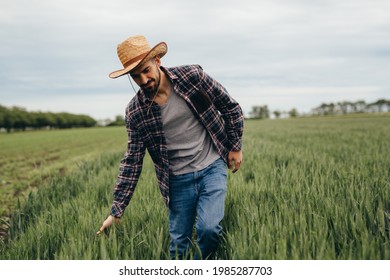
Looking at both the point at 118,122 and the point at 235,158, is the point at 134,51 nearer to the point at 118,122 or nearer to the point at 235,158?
the point at 235,158

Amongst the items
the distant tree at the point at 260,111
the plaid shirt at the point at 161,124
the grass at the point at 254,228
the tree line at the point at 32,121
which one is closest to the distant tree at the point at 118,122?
the tree line at the point at 32,121

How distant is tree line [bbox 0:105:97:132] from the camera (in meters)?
71.1

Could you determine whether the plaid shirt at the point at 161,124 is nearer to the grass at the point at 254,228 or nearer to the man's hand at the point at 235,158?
the man's hand at the point at 235,158

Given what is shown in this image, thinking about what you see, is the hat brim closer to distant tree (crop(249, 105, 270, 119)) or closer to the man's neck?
the man's neck

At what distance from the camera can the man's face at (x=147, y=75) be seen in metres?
2.08

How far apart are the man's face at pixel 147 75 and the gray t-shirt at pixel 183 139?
23cm

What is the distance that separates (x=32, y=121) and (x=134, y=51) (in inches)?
3517

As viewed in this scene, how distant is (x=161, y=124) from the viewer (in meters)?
2.36

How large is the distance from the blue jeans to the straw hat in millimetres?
853

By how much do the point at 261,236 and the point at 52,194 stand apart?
3.07m

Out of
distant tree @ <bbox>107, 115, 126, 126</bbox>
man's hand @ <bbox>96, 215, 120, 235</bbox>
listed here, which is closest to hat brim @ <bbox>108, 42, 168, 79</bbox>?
man's hand @ <bbox>96, 215, 120, 235</bbox>

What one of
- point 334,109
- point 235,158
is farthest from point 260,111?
point 235,158
